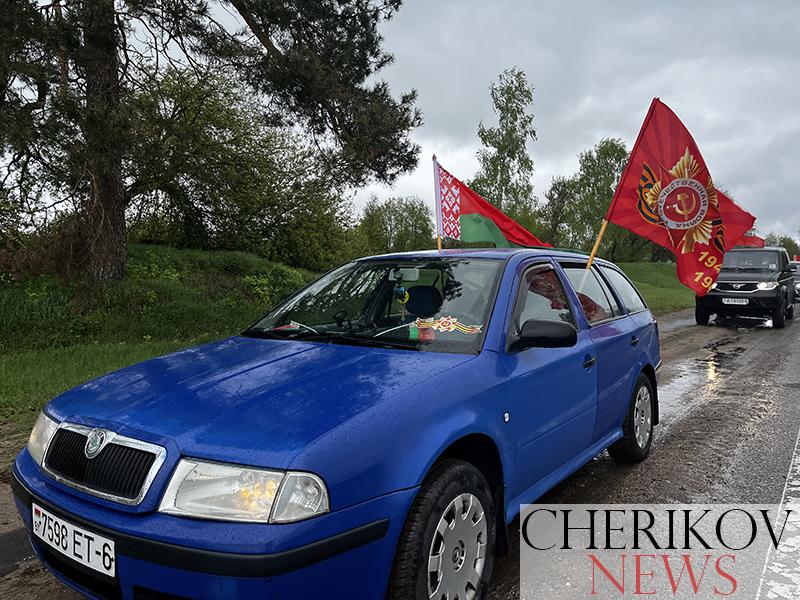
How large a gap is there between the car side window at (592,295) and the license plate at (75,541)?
9.90 feet

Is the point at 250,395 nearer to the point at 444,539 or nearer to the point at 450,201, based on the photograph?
the point at 444,539

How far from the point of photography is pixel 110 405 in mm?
2439

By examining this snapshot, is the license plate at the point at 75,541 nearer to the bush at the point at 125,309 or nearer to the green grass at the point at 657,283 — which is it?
the bush at the point at 125,309

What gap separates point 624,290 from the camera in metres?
5.01

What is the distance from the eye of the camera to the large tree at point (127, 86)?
730 cm

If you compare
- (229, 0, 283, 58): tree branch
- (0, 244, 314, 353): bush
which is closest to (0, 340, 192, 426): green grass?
(0, 244, 314, 353): bush

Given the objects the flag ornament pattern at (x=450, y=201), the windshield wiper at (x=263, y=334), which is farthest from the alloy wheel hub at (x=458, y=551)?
the flag ornament pattern at (x=450, y=201)

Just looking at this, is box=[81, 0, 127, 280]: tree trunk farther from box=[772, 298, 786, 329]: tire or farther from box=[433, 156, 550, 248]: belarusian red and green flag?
box=[772, 298, 786, 329]: tire

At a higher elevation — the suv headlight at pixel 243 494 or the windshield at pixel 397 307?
the windshield at pixel 397 307

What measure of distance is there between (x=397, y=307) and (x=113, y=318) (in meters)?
8.42

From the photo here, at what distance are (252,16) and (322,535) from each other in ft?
32.5

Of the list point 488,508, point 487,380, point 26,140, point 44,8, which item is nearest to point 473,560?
point 488,508

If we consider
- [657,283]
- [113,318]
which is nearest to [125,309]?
[113,318]

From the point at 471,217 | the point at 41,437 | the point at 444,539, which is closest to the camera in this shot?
the point at 444,539
